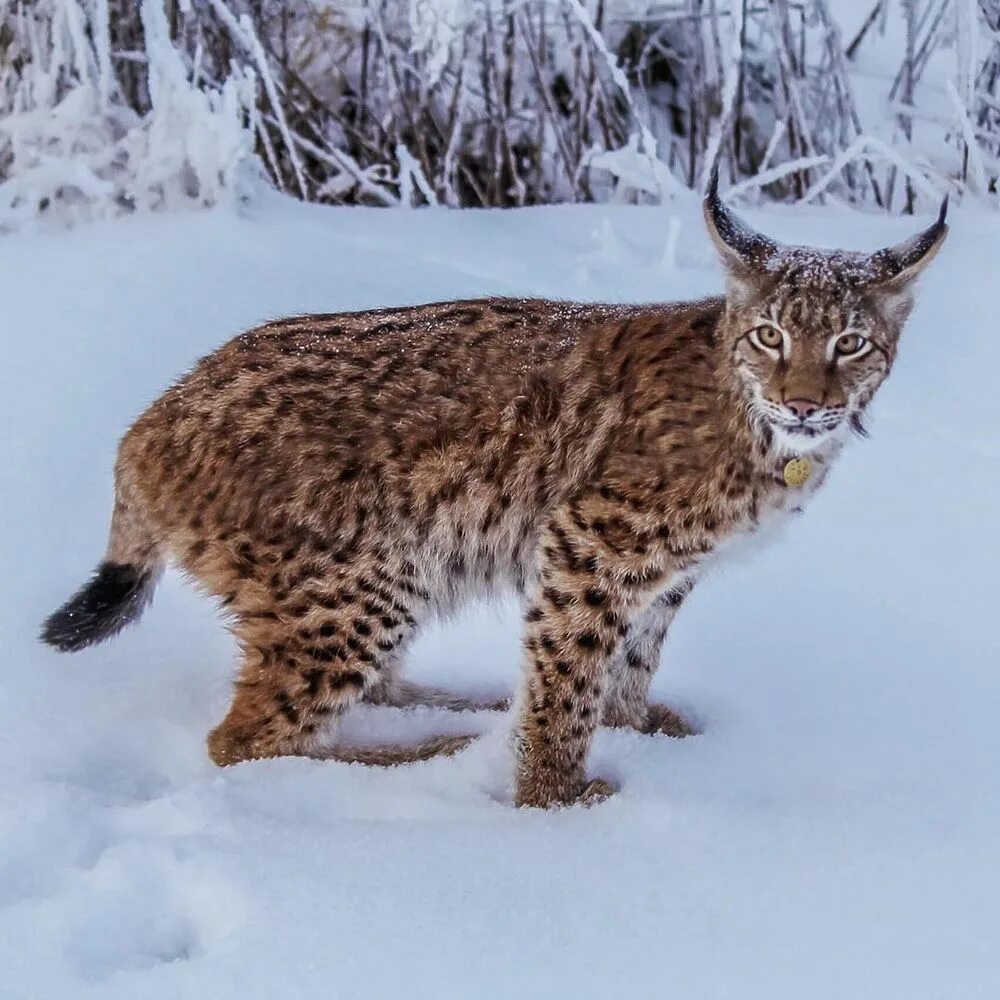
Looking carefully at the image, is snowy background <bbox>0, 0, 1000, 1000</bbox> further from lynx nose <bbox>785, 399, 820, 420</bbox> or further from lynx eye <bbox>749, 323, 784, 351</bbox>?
lynx eye <bbox>749, 323, 784, 351</bbox>

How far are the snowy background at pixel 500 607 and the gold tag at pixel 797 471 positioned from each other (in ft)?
2.01

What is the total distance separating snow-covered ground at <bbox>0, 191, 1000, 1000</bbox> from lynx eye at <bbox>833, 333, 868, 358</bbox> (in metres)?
0.89

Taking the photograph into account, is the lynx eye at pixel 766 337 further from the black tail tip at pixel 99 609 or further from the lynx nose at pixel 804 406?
the black tail tip at pixel 99 609

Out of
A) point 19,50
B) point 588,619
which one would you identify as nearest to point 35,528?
point 588,619

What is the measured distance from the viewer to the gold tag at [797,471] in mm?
3404

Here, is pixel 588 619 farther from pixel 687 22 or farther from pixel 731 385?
pixel 687 22

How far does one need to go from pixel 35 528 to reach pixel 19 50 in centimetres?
237

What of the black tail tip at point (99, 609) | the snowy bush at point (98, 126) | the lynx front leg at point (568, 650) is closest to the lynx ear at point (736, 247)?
the lynx front leg at point (568, 650)

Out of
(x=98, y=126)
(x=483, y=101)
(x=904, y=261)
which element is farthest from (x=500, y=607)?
(x=483, y=101)

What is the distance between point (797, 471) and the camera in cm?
341

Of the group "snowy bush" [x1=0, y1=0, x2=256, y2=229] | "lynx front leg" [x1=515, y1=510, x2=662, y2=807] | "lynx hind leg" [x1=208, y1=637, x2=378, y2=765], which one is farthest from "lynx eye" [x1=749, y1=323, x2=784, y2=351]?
"snowy bush" [x1=0, y1=0, x2=256, y2=229]

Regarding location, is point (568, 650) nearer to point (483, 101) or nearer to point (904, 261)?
point (904, 261)

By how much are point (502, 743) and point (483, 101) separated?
348cm

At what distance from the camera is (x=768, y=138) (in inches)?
257
